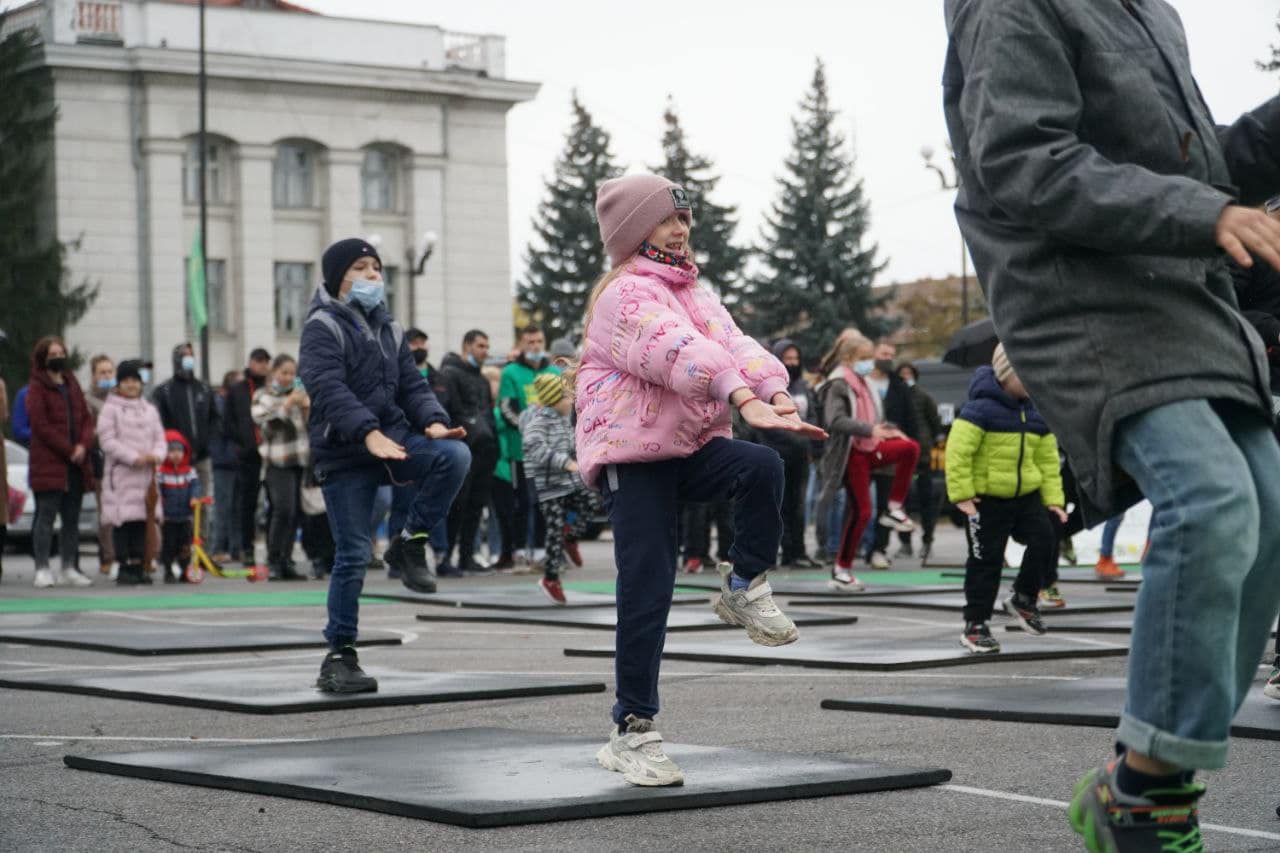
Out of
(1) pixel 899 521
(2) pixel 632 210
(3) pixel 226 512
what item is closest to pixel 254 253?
(3) pixel 226 512

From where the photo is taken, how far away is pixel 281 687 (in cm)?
884

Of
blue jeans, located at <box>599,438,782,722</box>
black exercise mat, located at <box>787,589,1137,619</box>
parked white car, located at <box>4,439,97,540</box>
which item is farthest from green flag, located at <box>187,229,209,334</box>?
blue jeans, located at <box>599,438,782,722</box>

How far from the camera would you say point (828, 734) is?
287 inches

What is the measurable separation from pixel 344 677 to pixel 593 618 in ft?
15.4

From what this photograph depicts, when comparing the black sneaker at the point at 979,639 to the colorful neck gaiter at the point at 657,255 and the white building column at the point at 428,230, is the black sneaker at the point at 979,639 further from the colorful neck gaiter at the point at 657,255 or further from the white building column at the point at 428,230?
the white building column at the point at 428,230

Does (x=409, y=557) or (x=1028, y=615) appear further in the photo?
(x=1028, y=615)

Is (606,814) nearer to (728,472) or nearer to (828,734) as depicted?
(728,472)

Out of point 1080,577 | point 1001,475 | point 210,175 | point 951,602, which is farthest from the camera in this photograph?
point 210,175

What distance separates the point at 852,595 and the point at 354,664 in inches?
288

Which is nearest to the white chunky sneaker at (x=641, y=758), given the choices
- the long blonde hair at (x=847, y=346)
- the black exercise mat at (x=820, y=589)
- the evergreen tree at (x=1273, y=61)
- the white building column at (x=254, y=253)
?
the black exercise mat at (x=820, y=589)

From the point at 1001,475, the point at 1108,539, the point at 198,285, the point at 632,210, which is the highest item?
the point at 198,285

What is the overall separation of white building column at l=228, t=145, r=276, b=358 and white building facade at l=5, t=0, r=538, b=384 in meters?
0.06

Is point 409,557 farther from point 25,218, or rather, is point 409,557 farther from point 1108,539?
point 25,218

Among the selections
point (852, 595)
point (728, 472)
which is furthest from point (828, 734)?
point (852, 595)
